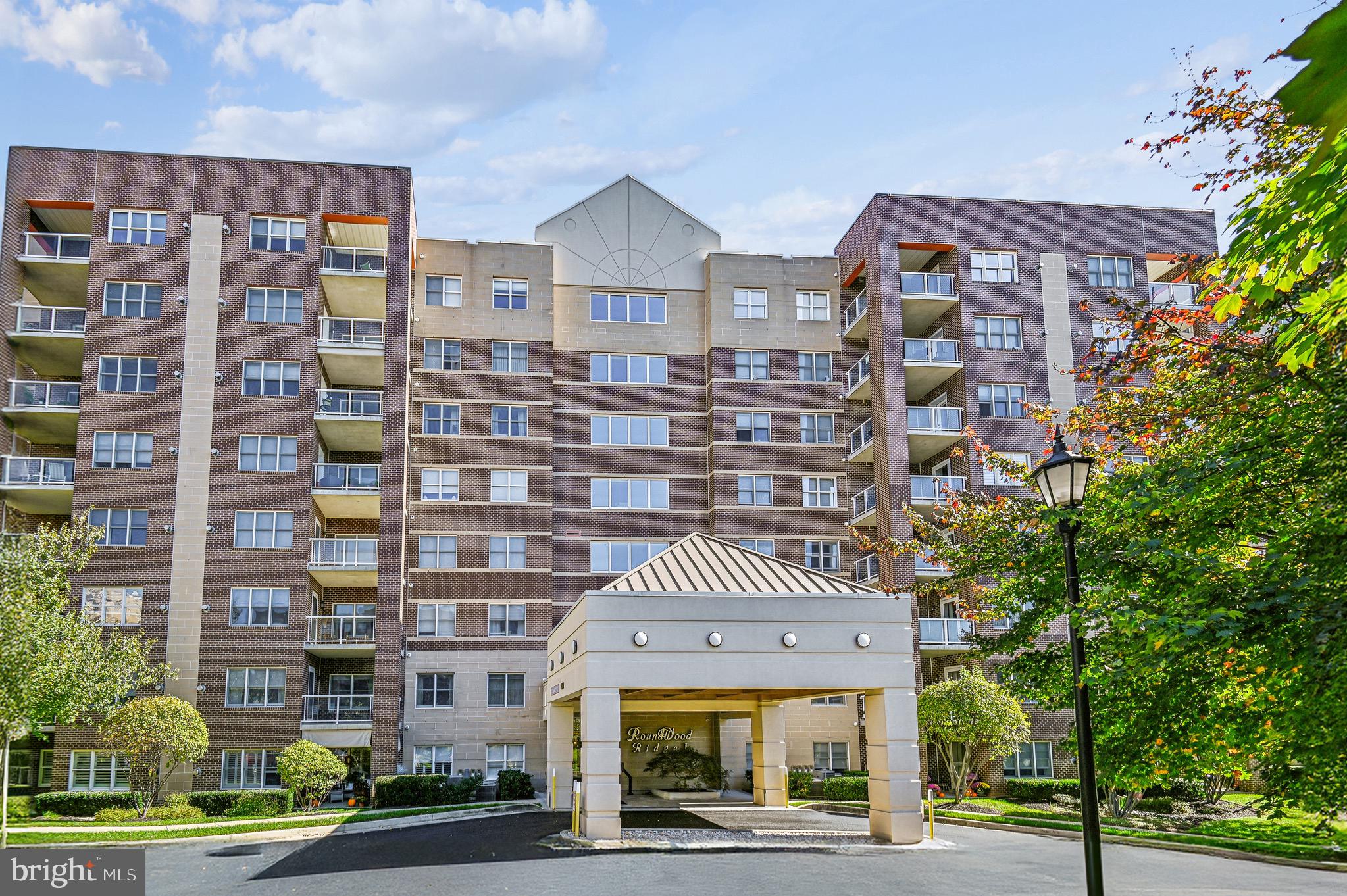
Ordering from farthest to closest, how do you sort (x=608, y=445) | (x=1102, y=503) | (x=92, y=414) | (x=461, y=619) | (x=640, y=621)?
(x=608, y=445) → (x=461, y=619) → (x=92, y=414) → (x=640, y=621) → (x=1102, y=503)

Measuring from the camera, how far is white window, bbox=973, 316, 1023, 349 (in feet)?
146

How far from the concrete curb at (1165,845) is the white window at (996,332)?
20.8 meters

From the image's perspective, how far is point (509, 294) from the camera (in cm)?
4672

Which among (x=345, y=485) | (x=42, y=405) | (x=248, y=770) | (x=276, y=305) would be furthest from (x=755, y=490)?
(x=42, y=405)

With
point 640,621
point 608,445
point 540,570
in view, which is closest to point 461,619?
point 540,570

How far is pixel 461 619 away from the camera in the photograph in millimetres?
43281

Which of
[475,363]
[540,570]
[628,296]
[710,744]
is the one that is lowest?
[710,744]

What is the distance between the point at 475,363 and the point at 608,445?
648 centimetres

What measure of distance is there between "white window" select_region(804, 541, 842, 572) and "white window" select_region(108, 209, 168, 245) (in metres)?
27.8

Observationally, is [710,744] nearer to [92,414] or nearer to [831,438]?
[831,438]

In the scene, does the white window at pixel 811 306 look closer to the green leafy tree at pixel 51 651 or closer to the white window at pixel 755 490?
the white window at pixel 755 490

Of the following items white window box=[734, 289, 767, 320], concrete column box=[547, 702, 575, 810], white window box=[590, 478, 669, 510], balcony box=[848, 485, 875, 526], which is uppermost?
white window box=[734, 289, 767, 320]

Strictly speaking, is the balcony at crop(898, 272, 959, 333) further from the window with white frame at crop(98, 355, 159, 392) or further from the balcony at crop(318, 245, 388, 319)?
the window with white frame at crop(98, 355, 159, 392)

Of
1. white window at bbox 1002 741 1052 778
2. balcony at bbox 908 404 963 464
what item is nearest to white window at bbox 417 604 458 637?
balcony at bbox 908 404 963 464
